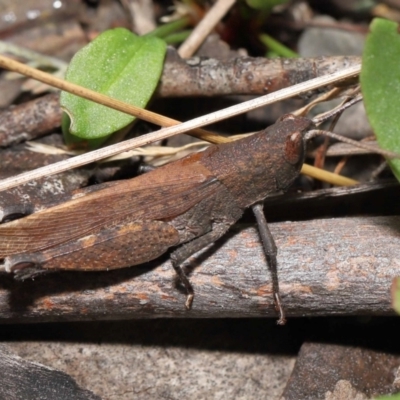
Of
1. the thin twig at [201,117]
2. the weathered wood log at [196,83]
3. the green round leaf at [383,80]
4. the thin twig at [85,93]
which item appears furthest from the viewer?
the weathered wood log at [196,83]

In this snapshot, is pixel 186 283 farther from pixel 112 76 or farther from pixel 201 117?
pixel 112 76

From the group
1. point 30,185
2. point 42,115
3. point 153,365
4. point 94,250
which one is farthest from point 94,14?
point 153,365

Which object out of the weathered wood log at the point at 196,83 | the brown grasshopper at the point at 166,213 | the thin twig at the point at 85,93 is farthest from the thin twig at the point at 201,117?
the weathered wood log at the point at 196,83

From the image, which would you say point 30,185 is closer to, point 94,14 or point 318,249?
point 318,249

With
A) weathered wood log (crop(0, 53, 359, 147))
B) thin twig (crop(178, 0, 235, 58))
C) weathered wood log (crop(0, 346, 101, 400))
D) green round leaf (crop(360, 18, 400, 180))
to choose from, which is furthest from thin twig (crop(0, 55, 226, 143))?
weathered wood log (crop(0, 346, 101, 400))

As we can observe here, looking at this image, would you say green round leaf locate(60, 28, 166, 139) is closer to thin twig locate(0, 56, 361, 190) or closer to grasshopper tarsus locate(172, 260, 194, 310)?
thin twig locate(0, 56, 361, 190)

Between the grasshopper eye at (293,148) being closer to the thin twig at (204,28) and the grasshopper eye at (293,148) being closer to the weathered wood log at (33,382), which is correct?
the thin twig at (204,28)

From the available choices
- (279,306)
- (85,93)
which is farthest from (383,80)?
(85,93)
